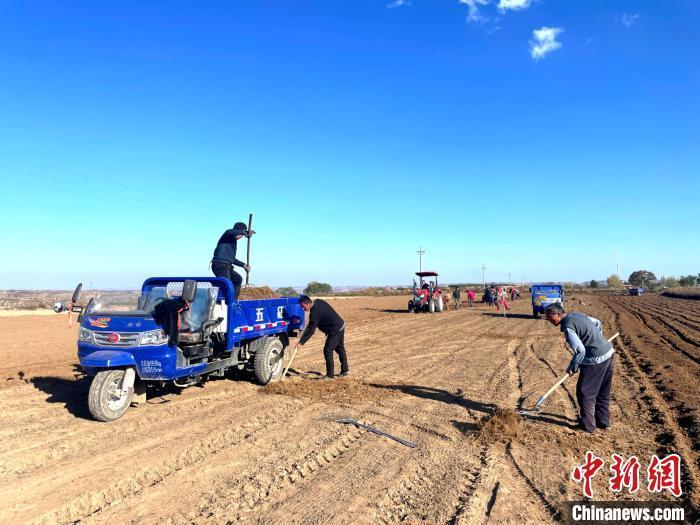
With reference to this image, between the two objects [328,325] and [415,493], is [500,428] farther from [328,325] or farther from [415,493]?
[328,325]

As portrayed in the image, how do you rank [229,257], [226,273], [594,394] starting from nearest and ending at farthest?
[594,394], [226,273], [229,257]

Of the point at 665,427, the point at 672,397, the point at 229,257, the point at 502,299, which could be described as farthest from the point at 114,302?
the point at 502,299

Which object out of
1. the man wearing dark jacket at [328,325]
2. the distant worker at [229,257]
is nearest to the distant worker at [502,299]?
the man wearing dark jacket at [328,325]

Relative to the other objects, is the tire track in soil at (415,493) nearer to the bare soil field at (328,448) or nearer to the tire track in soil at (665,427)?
the bare soil field at (328,448)

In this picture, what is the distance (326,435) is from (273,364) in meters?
3.02

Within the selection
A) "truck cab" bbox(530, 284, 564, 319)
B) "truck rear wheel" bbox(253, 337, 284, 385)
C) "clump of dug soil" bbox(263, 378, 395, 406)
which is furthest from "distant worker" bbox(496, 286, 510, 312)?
→ "truck rear wheel" bbox(253, 337, 284, 385)

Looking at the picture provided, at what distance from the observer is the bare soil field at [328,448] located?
377 centimetres

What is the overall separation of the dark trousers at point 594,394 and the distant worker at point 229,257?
5533 millimetres

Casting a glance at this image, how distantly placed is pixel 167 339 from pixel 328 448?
2756mm

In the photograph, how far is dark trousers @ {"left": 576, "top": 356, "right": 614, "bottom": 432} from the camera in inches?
221

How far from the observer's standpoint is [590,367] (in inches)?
225

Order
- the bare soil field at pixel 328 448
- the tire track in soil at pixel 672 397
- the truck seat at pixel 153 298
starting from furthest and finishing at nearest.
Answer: the truck seat at pixel 153 298, the tire track in soil at pixel 672 397, the bare soil field at pixel 328 448

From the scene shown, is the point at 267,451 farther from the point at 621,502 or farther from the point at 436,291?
the point at 436,291

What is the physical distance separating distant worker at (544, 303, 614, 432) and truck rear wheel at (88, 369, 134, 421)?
18.9 ft
